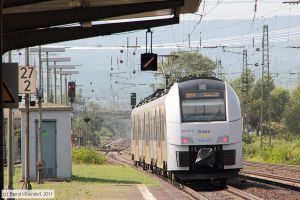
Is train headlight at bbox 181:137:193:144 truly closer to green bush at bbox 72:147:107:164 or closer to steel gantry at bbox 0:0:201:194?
steel gantry at bbox 0:0:201:194

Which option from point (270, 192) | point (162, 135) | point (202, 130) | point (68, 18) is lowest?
point (270, 192)

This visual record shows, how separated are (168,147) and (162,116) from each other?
5.93 ft

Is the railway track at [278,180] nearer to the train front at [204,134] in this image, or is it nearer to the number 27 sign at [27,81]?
the train front at [204,134]

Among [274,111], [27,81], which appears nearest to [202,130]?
[27,81]

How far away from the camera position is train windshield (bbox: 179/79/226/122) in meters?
25.0

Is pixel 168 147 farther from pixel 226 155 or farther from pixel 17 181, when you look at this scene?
pixel 17 181

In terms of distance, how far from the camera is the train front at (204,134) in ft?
81.0

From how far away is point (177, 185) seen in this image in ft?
87.2

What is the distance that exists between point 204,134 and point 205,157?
73 cm

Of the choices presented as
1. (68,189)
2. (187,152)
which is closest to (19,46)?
(68,189)

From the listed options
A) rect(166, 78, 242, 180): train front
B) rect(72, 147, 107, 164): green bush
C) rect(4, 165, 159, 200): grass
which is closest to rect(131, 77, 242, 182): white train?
rect(166, 78, 242, 180): train front

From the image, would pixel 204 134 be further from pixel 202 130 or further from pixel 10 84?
pixel 10 84

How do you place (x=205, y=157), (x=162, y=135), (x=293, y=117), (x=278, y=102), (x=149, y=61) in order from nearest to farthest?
(x=149, y=61), (x=205, y=157), (x=162, y=135), (x=293, y=117), (x=278, y=102)

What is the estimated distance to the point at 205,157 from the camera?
24578 millimetres
